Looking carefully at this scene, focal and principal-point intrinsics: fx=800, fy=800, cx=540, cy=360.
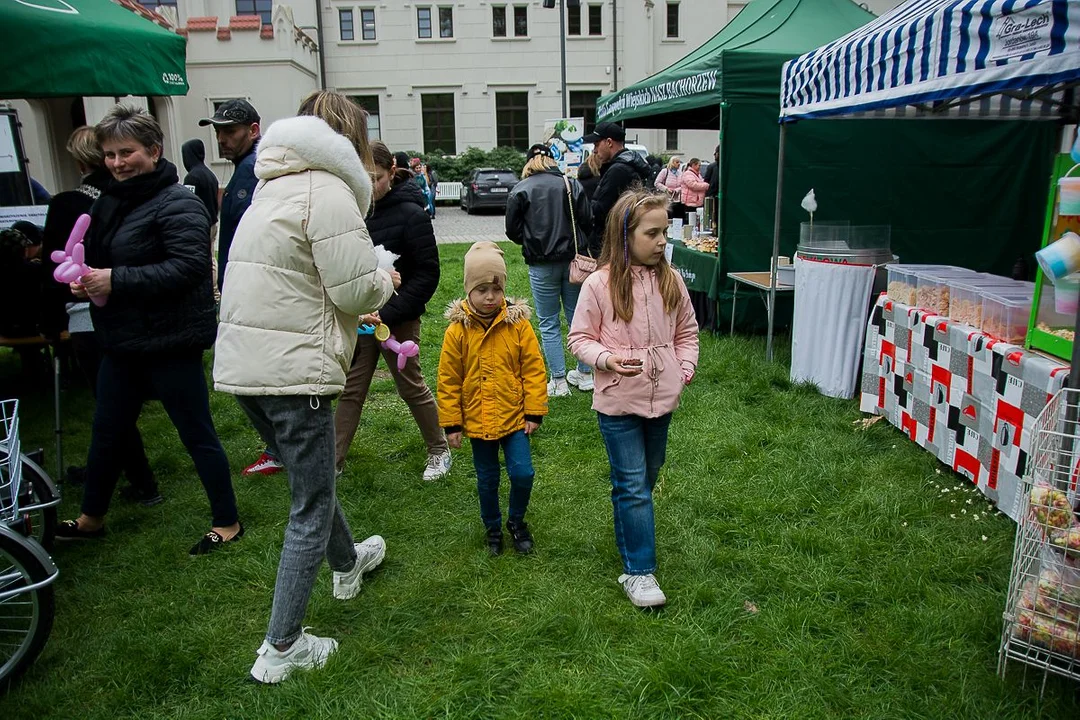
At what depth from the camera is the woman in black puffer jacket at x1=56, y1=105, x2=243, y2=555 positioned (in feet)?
10.8

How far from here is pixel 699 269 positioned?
8.06m

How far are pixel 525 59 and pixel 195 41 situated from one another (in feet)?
42.5

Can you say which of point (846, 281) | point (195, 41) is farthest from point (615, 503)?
point (195, 41)

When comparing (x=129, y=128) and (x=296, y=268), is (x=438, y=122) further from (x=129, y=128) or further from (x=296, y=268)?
(x=296, y=268)

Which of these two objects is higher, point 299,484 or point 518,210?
point 518,210

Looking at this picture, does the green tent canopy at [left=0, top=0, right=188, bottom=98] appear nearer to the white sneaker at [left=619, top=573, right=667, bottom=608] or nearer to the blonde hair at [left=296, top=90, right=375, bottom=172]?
the blonde hair at [left=296, top=90, right=375, bottom=172]

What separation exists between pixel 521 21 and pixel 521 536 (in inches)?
1322

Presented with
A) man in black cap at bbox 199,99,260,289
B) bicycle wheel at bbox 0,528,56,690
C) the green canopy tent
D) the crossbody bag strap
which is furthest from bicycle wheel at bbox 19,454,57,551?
the green canopy tent

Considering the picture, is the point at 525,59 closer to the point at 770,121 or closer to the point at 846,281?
the point at 770,121

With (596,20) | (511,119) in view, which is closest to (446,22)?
(511,119)

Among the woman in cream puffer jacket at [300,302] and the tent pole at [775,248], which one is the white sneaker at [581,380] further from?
the woman in cream puffer jacket at [300,302]

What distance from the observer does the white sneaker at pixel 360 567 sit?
323 centimetres

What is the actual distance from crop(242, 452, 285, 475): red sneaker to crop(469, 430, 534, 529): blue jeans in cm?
170

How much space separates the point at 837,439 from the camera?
4.91m
